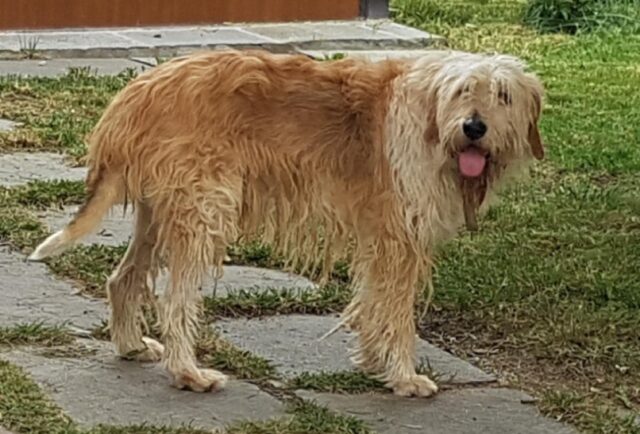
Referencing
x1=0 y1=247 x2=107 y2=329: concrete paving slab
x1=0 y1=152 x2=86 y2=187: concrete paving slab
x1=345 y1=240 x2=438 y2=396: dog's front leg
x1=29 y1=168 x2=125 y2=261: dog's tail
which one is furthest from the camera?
x1=0 y1=152 x2=86 y2=187: concrete paving slab

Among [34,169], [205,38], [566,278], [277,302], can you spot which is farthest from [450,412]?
[205,38]

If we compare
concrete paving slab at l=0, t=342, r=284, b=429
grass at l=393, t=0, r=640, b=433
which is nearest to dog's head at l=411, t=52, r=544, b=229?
grass at l=393, t=0, r=640, b=433

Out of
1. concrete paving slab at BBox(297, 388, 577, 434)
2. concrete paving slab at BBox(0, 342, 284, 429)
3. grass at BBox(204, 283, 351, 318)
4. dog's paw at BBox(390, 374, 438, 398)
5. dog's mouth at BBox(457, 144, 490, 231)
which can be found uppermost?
dog's mouth at BBox(457, 144, 490, 231)

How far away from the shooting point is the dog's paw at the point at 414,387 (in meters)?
5.39

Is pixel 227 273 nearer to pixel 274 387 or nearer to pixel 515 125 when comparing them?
pixel 274 387

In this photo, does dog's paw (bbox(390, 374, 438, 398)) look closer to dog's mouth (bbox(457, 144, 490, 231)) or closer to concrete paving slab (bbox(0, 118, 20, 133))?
dog's mouth (bbox(457, 144, 490, 231))

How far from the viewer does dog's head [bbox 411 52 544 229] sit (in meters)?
5.20

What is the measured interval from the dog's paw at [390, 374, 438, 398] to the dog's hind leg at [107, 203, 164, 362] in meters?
0.88

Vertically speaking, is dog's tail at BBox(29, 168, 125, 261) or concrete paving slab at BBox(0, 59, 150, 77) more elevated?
dog's tail at BBox(29, 168, 125, 261)

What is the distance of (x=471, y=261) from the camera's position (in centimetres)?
696

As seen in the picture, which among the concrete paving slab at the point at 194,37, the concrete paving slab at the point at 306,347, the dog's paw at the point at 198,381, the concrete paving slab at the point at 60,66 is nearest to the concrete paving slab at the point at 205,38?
the concrete paving slab at the point at 194,37

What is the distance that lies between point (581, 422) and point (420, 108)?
4.01 ft

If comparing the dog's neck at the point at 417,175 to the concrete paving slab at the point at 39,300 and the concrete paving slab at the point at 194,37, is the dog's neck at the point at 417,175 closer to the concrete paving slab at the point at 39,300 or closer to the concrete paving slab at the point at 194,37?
the concrete paving slab at the point at 39,300

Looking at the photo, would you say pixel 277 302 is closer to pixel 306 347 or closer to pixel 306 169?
pixel 306 347
